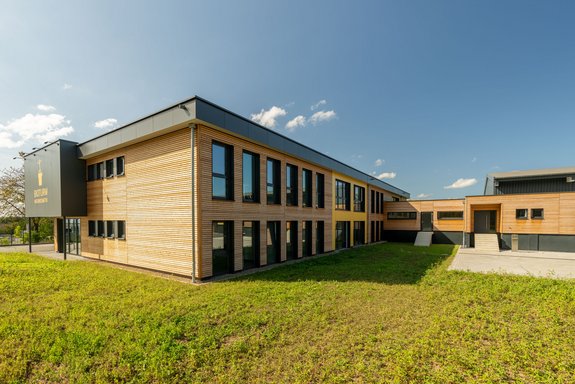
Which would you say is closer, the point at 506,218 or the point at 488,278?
the point at 488,278

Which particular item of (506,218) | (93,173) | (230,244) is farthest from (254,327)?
(506,218)

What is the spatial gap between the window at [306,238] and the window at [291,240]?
1.14 meters

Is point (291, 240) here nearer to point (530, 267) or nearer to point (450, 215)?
point (530, 267)

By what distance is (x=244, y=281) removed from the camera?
1002 cm

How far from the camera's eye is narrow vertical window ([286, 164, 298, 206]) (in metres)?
15.6

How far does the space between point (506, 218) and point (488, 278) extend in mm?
15263

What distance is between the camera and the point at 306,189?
57.1ft

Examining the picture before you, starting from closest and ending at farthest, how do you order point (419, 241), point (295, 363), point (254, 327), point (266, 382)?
point (266, 382) < point (295, 363) < point (254, 327) < point (419, 241)

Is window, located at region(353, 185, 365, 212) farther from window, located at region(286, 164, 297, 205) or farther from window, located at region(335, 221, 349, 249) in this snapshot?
window, located at region(286, 164, 297, 205)

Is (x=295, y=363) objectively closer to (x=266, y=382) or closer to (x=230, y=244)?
(x=266, y=382)

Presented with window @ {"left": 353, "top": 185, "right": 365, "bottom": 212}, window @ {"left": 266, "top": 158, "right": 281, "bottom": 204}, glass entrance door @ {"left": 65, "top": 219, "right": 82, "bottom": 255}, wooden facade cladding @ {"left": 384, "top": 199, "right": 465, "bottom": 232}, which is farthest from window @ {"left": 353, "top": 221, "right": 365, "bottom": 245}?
glass entrance door @ {"left": 65, "top": 219, "right": 82, "bottom": 255}

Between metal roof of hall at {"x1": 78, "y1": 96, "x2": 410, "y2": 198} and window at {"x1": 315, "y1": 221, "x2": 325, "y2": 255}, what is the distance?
14.8ft

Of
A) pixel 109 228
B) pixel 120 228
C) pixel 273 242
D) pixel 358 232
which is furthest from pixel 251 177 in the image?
pixel 358 232

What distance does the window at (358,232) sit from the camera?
24337mm
